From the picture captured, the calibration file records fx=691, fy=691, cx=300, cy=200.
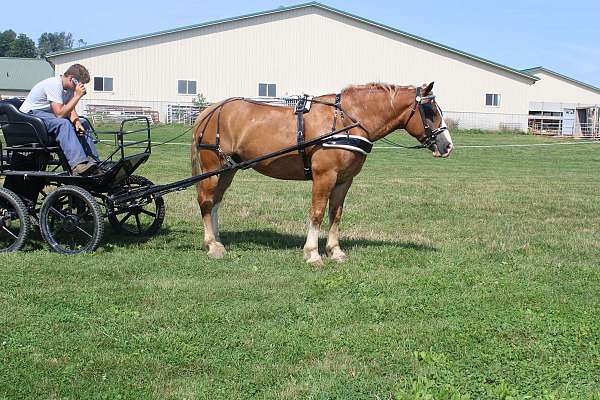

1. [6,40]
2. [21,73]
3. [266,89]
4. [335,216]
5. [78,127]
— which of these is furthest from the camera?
[6,40]

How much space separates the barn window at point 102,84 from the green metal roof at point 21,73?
3595cm

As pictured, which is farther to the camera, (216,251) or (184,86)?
(184,86)

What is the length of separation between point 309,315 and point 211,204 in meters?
3.25

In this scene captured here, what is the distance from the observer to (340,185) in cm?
865

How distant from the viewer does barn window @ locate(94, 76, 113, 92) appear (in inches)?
1954

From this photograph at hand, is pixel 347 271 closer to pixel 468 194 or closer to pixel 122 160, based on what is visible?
pixel 122 160

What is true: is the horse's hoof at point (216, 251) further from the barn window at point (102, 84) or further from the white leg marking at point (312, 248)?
the barn window at point (102, 84)

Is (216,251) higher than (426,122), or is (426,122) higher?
(426,122)

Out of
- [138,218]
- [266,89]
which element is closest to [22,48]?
[266,89]

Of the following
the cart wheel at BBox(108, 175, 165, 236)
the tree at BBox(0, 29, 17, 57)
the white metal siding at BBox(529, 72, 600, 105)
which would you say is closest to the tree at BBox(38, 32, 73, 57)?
the tree at BBox(0, 29, 17, 57)

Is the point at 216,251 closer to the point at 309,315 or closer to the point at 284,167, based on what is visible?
the point at 284,167

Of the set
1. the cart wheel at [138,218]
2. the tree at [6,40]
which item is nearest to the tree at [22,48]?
the tree at [6,40]

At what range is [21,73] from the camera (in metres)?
84.1

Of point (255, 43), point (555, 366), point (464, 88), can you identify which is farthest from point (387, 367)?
point (464, 88)
